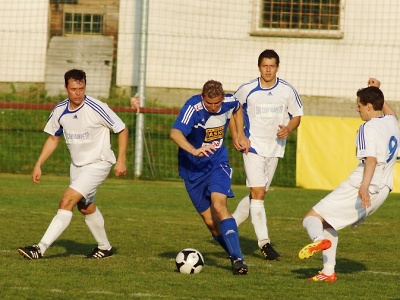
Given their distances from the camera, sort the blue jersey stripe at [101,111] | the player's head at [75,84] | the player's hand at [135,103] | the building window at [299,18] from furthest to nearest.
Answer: the building window at [299,18] → the player's hand at [135,103] → the blue jersey stripe at [101,111] → the player's head at [75,84]

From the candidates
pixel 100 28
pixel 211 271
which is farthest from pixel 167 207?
pixel 100 28

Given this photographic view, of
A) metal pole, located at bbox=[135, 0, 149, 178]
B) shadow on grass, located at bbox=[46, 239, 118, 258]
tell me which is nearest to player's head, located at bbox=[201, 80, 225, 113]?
shadow on grass, located at bbox=[46, 239, 118, 258]

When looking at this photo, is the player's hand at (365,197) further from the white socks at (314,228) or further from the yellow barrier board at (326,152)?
the yellow barrier board at (326,152)

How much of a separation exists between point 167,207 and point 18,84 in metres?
9.61

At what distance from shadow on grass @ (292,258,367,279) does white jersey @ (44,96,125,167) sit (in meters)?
2.18

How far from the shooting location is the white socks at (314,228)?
Result: 28.8 feet

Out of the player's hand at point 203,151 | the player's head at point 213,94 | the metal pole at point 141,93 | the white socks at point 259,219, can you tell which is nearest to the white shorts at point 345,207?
the player's hand at point 203,151

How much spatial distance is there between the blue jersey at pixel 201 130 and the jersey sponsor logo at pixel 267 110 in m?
1.33

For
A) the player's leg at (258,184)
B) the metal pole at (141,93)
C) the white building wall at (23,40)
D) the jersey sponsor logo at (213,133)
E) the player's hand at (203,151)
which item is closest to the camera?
the player's hand at (203,151)

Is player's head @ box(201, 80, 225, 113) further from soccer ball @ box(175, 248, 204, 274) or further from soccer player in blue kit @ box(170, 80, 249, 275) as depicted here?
soccer ball @ box(175, 248, 204, 274)

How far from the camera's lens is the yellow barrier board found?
62.2ft

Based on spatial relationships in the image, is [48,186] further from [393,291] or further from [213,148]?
[393,291]

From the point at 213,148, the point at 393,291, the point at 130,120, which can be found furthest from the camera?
the point at 130,120

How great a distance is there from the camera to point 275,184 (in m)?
20.0
